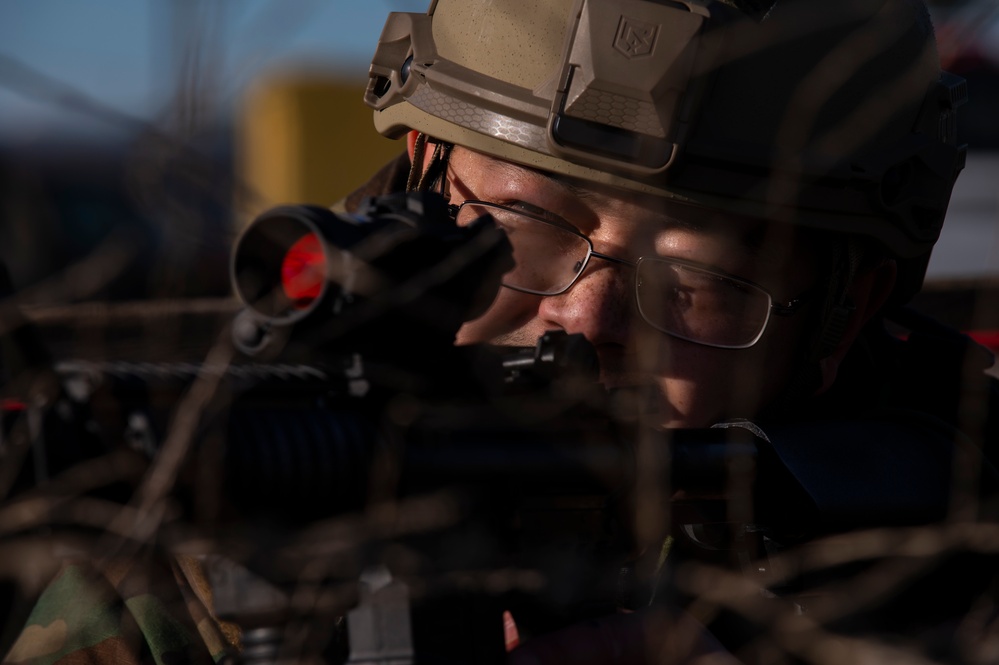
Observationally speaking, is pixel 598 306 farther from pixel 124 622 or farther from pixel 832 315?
pixel 124 622

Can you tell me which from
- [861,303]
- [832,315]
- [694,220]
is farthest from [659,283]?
[861,303]

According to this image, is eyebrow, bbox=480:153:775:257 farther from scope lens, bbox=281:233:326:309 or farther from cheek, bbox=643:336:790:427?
scope lens, bbox=281:233:326:309

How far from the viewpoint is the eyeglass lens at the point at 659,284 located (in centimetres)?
211

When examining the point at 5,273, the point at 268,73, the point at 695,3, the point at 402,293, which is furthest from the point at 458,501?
the point at 268,73

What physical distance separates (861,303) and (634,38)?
0.87 meters

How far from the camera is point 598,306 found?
2053mm

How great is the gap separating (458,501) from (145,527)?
368 millimetres

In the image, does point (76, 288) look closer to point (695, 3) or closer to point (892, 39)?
point (695, 3)

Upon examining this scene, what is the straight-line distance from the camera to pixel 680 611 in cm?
156

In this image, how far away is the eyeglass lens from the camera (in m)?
2.11

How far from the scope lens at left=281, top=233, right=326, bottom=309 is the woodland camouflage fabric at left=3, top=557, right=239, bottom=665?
612mm

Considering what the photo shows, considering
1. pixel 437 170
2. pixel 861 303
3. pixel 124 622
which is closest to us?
pixel 124 622

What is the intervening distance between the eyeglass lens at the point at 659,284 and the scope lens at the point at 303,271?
870mm

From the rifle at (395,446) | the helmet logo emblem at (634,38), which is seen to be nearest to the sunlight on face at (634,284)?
the helmet logo emblem at (634,38)
